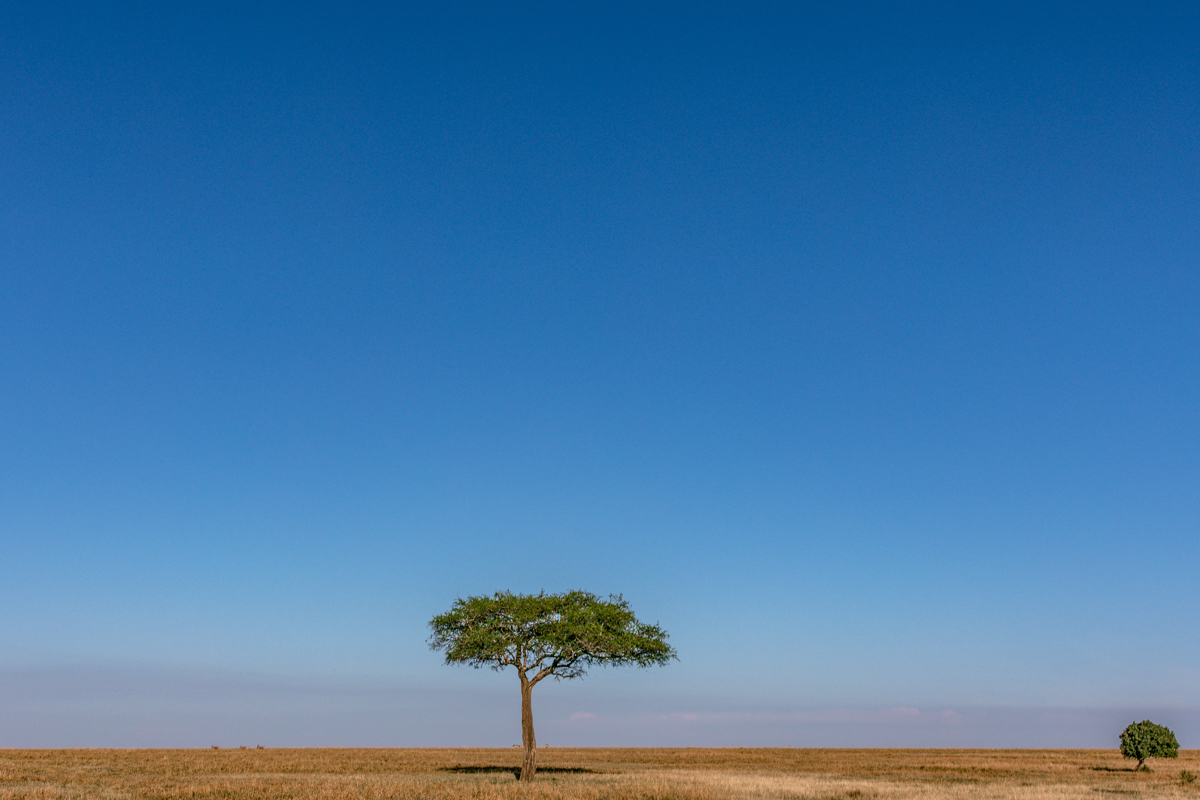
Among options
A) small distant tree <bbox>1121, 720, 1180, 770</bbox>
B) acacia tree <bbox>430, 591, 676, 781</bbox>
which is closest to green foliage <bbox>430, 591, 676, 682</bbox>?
acacia tree <bbox>430, 591, 676, 781</bbox>

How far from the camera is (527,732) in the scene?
5038cm

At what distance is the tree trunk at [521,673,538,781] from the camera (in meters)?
48.9

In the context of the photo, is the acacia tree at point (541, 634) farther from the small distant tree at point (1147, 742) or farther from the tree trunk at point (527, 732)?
the small distant tree at point (1147, 742)

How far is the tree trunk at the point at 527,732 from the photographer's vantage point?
160 ft

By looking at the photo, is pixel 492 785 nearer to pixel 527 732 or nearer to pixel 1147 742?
pixel 527 732

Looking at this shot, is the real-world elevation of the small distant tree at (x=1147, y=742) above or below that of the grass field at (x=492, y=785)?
below

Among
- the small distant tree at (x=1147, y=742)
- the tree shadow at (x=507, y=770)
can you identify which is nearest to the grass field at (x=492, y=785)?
the tree shadow at (x=507, y=770)

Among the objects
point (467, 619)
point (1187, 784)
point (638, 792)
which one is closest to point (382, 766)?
point (467, 619)

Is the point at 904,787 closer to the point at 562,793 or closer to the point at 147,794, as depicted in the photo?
the point at 562,793

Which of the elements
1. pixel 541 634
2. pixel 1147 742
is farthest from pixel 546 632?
pixel 1147 742

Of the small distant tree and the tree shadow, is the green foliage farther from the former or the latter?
the small distant tree

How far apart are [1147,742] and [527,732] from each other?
2390 inches

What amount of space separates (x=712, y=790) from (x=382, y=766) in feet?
121

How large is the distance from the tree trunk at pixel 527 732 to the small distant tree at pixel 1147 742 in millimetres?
58309
